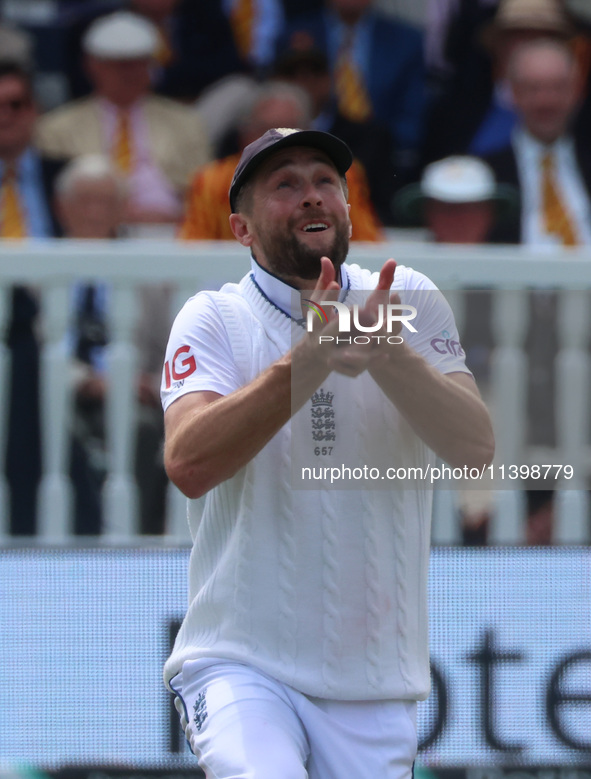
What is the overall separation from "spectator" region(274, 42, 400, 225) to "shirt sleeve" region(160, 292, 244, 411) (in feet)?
12.6

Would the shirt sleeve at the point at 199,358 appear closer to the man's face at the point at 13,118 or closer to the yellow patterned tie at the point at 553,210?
the yellow patterned tie at the point at 553,210

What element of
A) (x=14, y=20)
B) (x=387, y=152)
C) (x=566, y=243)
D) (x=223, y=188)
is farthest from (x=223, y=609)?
(x=14, y=20)

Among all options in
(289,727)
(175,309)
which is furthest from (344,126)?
(289,727)

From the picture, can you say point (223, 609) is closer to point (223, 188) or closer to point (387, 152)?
point (223, 188)

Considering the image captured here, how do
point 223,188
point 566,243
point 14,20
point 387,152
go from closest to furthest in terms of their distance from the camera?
point 223,188, point 566,243, point 387,152, point 14,20

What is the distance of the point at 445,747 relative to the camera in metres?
4.22

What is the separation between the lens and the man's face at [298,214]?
9.04 ft

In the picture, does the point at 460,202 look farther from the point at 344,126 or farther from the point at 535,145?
the point at 344,126

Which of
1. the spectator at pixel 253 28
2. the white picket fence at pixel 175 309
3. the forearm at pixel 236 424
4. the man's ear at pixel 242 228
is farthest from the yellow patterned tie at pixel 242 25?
the forearm at pixel 236 424

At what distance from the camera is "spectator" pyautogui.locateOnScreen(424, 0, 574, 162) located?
22.9 ft

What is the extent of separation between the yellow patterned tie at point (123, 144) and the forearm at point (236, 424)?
4.38m

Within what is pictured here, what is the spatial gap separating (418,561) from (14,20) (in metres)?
5.69

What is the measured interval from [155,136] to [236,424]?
15.2 ft

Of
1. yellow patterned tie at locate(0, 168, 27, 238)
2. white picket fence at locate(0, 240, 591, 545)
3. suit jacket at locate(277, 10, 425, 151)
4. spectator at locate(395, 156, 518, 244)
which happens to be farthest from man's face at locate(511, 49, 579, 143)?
yellow patterned tie at locate(0, 168, 27, 238)
